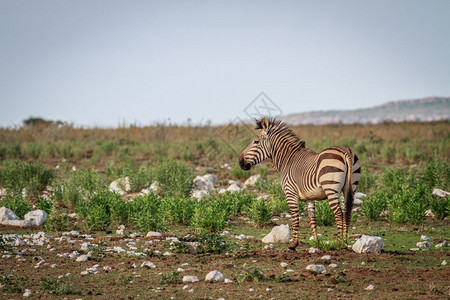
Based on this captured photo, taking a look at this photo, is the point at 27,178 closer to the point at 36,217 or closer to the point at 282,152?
the point at 36,217

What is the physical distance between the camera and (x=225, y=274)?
797 centimetres

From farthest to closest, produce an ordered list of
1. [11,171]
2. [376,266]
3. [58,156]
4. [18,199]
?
[58,156]
[11,171]
[18,199]
[376,266]

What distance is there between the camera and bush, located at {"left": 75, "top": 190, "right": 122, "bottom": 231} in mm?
11680

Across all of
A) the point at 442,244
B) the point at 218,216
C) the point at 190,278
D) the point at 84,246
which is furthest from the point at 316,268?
the point at 84,246

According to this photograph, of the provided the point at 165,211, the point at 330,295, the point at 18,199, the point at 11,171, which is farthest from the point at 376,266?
the point at 11,171

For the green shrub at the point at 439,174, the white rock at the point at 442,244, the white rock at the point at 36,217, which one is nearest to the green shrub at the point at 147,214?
the white rock at the point at 36,217

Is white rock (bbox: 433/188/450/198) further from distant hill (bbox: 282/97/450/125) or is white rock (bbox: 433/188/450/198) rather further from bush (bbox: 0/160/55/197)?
distant hill (bbox: 282/97/450/125)

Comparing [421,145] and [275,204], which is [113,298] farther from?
[421,145]

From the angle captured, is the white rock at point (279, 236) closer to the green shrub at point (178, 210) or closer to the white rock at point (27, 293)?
the green shrub at point (178, 210)

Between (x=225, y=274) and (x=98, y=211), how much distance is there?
465 cm

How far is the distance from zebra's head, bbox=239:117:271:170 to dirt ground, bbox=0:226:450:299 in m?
1.64

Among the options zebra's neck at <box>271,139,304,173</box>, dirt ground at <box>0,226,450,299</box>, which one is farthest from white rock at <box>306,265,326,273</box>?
zebra's neck at <box>271,139,304,173</box>

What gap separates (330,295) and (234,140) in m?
21.2

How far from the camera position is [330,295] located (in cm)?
690
